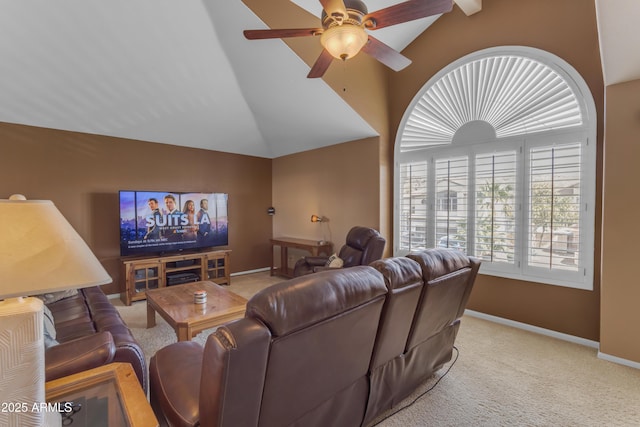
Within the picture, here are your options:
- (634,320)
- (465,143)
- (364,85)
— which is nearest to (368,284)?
(634,320)

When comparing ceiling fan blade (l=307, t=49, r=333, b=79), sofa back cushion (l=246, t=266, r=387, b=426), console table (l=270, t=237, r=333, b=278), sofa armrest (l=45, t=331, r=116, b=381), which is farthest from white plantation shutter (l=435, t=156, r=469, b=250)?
sofa armrest (l=45, t=331, r=116, b=381)

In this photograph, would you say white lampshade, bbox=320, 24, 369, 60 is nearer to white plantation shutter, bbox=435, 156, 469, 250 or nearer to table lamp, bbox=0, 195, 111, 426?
table lamp, bbox=0, 195, 111, 426

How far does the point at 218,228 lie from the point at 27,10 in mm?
3387

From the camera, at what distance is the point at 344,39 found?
6.56ft

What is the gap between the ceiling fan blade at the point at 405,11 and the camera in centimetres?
181

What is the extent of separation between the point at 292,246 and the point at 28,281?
14.1ft

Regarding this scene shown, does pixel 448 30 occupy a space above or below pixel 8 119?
above

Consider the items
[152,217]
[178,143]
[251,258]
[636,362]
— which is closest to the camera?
[636,362]

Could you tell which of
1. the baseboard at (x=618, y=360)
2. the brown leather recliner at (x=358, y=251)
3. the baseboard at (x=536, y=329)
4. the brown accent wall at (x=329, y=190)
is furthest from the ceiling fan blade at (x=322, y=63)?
the baseboard at (x=618, y=360)

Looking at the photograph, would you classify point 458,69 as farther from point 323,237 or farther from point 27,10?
point 27,10

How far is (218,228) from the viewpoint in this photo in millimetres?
5062

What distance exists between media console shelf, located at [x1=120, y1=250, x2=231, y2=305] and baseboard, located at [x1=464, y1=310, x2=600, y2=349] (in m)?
3.89

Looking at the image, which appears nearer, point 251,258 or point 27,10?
point 27,10

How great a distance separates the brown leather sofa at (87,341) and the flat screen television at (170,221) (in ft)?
5.25
